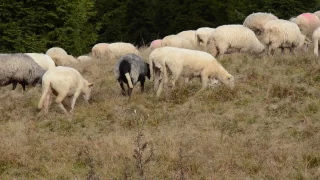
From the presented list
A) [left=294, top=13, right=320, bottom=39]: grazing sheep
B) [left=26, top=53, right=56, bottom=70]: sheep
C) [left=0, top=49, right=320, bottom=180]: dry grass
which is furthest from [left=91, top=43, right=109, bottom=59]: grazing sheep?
A: [left=294, top=13, right=320, bottom=39]: grazing sheep

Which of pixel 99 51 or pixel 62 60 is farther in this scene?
pixel 99 51

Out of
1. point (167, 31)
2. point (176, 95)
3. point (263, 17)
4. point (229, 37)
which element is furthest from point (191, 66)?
point (167, 31)

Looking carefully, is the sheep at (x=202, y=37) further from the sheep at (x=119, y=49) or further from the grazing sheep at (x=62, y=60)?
the grazing sheep at (x=62, y=60)

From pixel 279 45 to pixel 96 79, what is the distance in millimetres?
5378

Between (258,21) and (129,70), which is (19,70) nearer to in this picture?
(129,70)

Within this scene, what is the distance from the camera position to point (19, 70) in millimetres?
12344

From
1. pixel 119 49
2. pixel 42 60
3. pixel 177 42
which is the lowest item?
pixel 119 49

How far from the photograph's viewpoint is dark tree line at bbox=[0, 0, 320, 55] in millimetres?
22719

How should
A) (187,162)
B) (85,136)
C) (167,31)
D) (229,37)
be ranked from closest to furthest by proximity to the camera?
(187,162) < (85,136) < (229,37) < (167,31)

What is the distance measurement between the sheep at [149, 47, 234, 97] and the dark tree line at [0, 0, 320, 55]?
9.33 m

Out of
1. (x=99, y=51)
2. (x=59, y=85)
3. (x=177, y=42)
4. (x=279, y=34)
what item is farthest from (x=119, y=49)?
(x=59, y=85)

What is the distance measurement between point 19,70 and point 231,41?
5768mm

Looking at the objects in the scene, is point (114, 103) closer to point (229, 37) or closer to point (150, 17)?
point (229, 37)

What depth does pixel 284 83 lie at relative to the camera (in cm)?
1016
